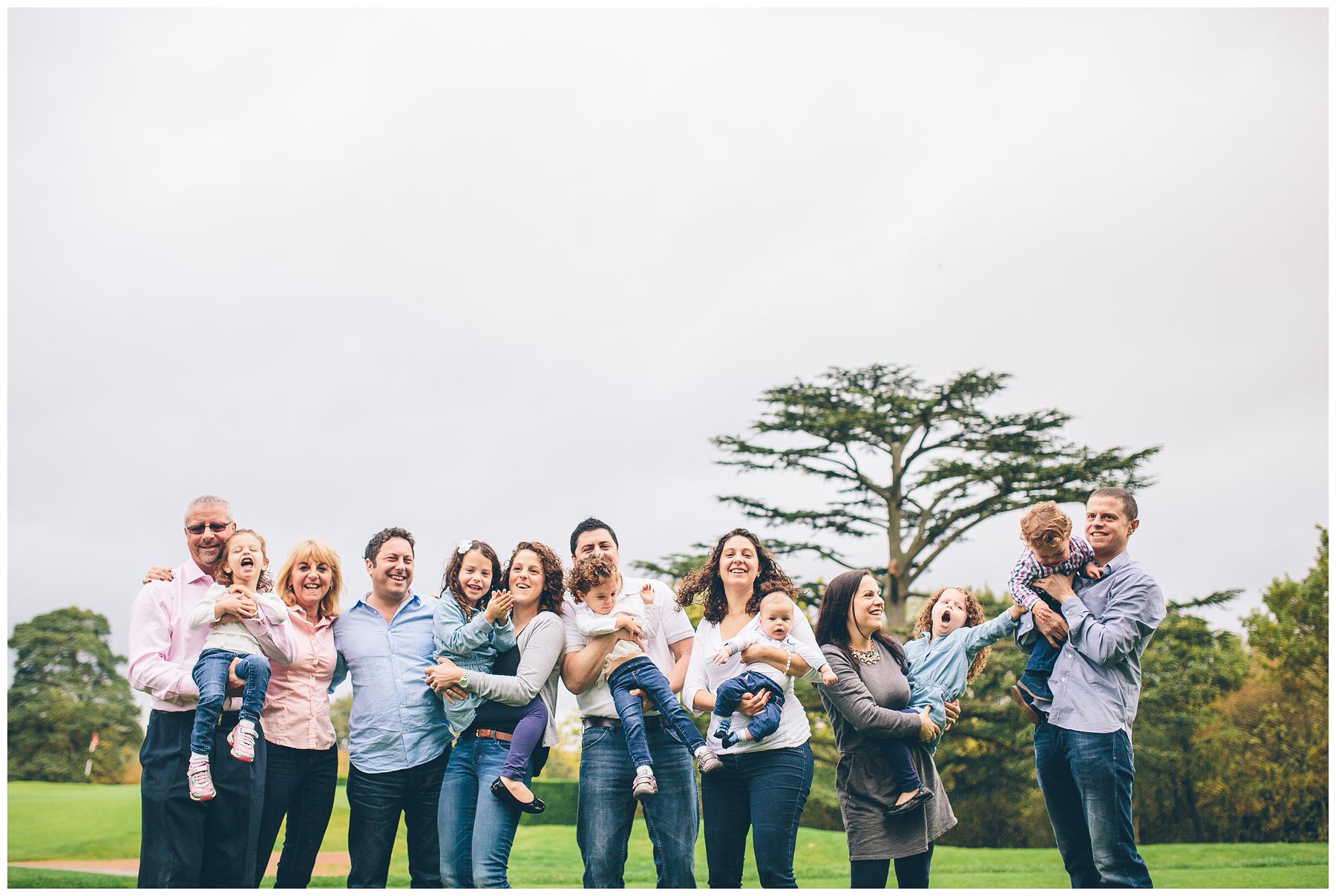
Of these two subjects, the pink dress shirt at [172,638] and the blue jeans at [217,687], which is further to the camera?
the pink dress shirt at [172,638]

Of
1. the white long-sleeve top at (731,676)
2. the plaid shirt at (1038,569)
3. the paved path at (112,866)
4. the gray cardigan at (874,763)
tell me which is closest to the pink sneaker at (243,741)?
the white long-sleeve top at (731,676)

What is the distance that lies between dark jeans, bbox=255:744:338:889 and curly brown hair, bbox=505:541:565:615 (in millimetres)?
1393

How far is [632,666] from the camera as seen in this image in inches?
214

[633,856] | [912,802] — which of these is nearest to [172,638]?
[912,802]

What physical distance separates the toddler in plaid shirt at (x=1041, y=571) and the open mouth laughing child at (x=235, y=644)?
3.73 metres

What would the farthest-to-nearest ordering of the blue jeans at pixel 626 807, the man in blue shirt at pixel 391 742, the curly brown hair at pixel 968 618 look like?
the curly brown hair at pixel 968 618 < the man in blue shirt at pixel 391 742 < the blue jeans at pixel 626 807

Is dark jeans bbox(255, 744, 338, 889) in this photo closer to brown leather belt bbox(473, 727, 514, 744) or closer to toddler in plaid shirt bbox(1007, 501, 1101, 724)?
brown leather belt bbox(473, 727, 514, 744)

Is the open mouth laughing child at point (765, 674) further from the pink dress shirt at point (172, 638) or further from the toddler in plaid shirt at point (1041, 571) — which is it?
the pink dress shirt at point (172, 638)

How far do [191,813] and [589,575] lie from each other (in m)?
2.17

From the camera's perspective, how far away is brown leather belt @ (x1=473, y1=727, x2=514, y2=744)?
5.45 m

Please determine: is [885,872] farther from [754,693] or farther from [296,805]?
[296,805]

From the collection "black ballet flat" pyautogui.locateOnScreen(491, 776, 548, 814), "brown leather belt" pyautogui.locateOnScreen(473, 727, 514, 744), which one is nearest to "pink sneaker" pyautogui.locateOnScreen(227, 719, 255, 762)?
"brown leather belt" pyautogui.locateOnScreen(473, 727, 514, 744)

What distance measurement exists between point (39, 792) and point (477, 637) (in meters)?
26.0

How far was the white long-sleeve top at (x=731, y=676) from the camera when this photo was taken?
5.30m
